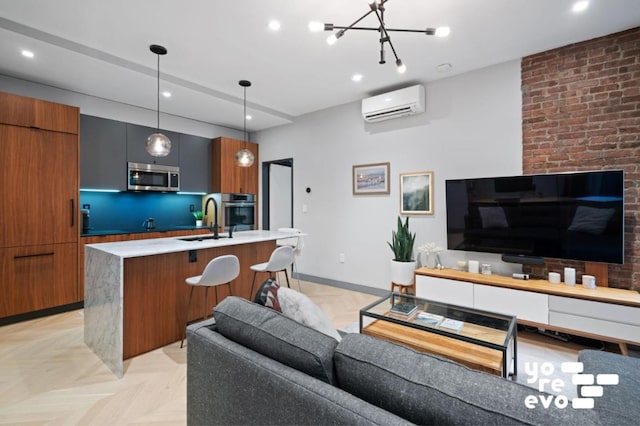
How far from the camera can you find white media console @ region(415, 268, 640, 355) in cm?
237

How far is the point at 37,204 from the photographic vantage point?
329 centimetres

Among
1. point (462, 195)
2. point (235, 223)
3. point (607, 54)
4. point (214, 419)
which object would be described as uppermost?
point (607, 54)

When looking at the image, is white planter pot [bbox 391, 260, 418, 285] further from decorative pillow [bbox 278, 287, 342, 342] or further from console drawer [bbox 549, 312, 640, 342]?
decorative pillow [bbox 278, 287, 342, 342]

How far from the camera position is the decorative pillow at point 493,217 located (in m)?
3.15

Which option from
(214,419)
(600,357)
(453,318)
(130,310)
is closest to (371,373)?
(214,419)

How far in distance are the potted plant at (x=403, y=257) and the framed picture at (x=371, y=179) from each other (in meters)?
0.59

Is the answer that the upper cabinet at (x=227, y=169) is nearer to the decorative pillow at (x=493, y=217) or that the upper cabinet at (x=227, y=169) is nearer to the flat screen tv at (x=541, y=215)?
the flat screen tv at (x=541, y=215)

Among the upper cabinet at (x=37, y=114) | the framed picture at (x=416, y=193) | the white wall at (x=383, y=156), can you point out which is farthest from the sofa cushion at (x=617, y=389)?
the upper cabinet at (x=37, y=114)

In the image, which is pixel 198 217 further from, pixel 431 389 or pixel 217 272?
pixel 431 389

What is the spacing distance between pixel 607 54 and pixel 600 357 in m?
2.79

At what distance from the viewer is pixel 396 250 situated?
378 centimetres

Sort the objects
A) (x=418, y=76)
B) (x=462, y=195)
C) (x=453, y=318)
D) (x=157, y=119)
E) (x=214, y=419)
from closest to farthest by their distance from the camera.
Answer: (x=214, y=419) → (x=453, y=318) → (x=462, y=195) → (x=418, y=76) → (x=157, y=119)

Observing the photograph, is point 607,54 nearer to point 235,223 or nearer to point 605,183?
point 605,183

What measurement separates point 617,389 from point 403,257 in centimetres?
252
